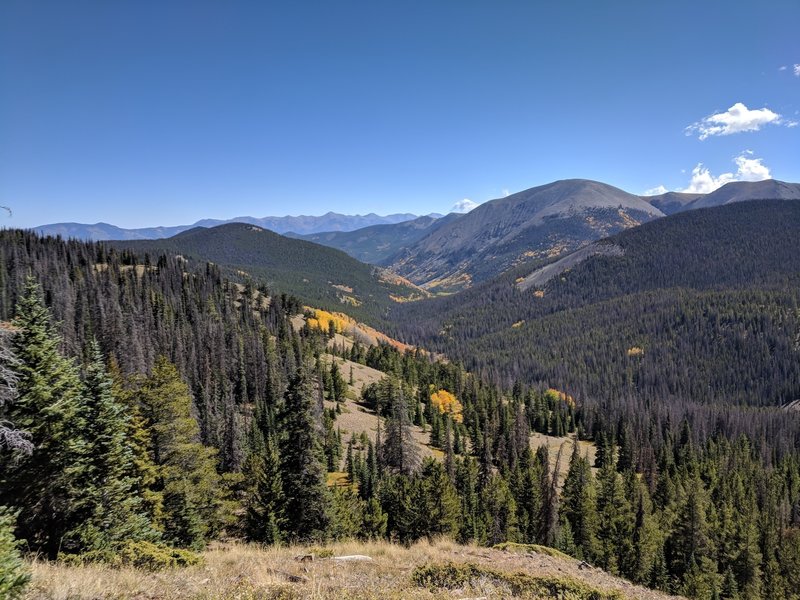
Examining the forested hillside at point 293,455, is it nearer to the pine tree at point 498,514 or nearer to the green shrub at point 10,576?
the green shrub at point 10,576

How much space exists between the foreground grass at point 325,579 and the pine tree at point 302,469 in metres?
9.68

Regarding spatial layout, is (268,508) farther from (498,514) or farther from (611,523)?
(611,523)

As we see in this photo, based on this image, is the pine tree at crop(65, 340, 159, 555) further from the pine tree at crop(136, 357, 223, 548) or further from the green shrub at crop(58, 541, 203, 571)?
the pine tree at crop(136, 357, 223, 548)

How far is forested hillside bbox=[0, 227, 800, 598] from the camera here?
17219mm

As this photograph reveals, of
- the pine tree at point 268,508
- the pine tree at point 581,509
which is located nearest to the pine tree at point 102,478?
the pine tree at point 268,508

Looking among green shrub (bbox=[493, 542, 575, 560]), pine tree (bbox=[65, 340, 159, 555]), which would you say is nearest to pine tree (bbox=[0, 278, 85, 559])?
pine tree (bbox=[65, 340, 159, 555])

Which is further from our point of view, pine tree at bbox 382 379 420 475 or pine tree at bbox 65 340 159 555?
pine tree at bbox 382 379 420 475

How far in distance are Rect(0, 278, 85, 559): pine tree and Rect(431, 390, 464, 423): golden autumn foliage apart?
339 ft

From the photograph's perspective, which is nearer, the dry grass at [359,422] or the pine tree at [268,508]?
the pine tree at [268,508]

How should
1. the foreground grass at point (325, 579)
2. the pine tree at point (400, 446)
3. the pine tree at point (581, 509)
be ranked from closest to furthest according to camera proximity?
1. the foreground grass at point (325, 579)
2. the pine tree at point (581, 509)
3. the pine tree at point (400, 446)

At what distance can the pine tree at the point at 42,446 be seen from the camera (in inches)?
648

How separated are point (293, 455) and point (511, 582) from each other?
18.8 metres

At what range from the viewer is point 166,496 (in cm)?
2498

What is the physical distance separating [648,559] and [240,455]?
5493 centimetres
